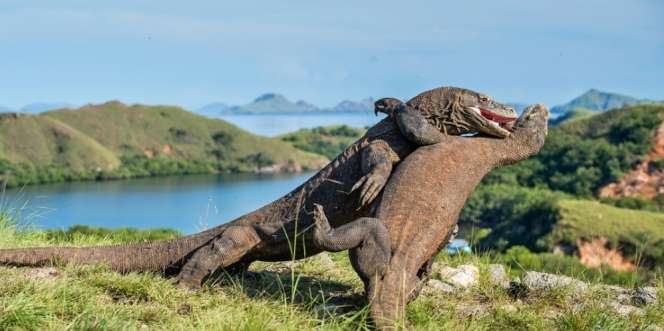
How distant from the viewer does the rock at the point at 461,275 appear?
27.0 ft

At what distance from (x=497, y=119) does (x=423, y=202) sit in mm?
1371

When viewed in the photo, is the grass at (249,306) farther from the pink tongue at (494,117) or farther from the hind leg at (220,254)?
the pink tongue at (494,117)

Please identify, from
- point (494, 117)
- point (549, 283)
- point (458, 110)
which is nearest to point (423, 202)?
point (458, 110)

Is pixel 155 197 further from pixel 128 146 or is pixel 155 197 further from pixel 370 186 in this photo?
pixel 370 186

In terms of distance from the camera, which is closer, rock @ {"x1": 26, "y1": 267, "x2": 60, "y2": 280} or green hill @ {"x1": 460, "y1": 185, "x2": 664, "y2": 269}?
→ rock @ {"x1": 26, "y1": 267, "x2": 60, "y2": 280}

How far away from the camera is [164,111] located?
18525cm

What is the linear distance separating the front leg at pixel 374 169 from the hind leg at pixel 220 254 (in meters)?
1.27

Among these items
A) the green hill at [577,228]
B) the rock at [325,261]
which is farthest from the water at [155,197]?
the rock at [325,261]

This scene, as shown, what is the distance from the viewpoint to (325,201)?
22.0 feet

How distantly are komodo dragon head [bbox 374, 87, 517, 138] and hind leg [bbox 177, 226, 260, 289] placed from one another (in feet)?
5.82

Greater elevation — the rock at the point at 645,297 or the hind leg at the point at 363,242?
the hind leg at the point at 363,242

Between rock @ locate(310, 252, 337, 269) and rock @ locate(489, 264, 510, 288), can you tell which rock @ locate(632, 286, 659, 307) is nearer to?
rock @ locate(489, 264, 510, 288)

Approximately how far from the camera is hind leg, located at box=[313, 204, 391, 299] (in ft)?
18.8

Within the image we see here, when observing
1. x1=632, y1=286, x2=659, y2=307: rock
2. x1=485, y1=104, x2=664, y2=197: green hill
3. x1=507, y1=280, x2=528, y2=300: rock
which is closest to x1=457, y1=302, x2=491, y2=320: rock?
x1=507, y1=280, x2=528, y2=300: rock
